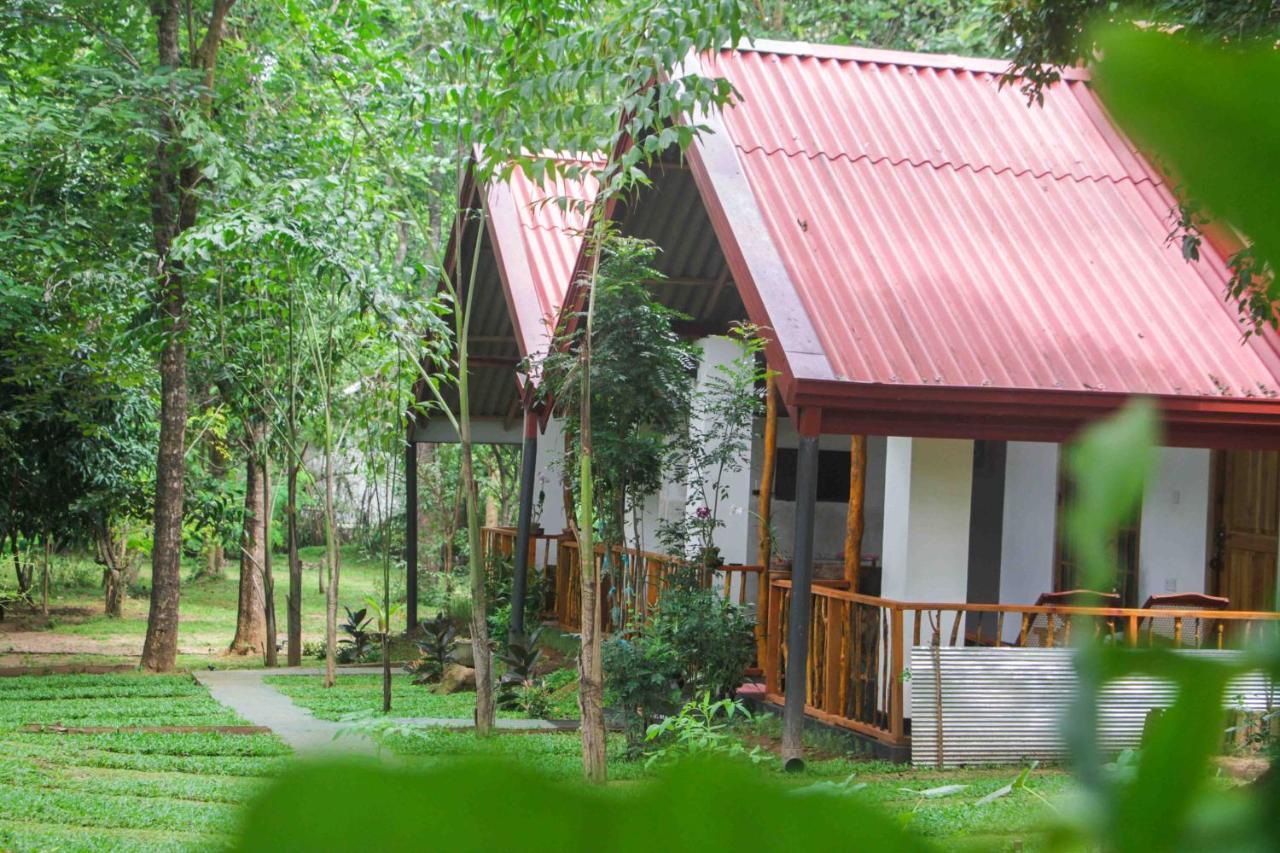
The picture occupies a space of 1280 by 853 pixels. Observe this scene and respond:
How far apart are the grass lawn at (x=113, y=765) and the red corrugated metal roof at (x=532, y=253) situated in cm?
418

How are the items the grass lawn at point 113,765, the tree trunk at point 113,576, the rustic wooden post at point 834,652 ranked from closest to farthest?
the grass lawn at point 113,765 < the rustic wooden post at point 834,652 < the tree trunk at point 113,576

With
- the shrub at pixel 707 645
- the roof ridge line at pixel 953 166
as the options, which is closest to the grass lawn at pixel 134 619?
the shrub at pixel 707 645

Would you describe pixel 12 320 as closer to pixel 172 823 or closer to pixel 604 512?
pixel 604 512

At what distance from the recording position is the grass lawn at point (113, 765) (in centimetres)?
Result: 602

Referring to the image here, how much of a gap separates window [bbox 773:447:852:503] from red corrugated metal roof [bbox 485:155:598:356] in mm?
2632

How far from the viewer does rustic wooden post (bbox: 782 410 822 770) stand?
7.17 m

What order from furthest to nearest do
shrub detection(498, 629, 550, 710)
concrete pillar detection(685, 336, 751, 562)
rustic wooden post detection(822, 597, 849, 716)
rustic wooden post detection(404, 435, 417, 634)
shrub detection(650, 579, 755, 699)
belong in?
1. rustic wooden post detection(404, 435, 417, 634)
2. concrete pillar detection(685, 336, 751, 562)
3. shrub detection(498, 629, 550, 710)
4. shrub detection(650, 579, 755, 699)
5. rustic wooden post detection(822, 597, 849, 716)

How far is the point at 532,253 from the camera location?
12984 mm

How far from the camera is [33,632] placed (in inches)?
720

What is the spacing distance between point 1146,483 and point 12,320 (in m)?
13.3

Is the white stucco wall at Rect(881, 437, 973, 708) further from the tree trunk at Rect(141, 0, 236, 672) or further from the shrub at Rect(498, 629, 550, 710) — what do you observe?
the tree trunk at Rect(141, 0, 236, 672)

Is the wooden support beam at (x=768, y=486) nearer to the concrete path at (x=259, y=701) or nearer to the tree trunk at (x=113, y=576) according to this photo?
the concrete path at (x=259, y=701)

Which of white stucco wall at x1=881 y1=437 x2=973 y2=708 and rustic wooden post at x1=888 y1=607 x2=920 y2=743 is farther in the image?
white stucco wall at x1=881 y1=437 x2=973 y2=708

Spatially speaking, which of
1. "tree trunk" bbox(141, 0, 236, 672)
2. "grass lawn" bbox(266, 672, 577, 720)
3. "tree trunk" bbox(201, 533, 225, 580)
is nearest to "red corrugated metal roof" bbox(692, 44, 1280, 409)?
"grass lawn" bbox(266, 672, 577, 720)
